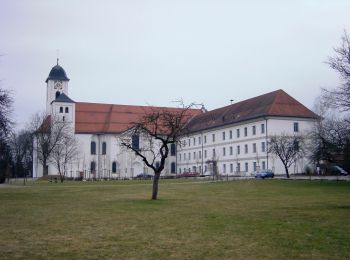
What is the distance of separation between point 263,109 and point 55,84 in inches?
1716

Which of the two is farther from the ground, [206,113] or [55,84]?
[55,84]

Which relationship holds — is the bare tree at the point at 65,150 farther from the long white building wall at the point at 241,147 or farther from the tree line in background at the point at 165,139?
the long white building wall at the point at 241,147

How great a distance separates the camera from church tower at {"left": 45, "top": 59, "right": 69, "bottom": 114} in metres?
A: 94.7

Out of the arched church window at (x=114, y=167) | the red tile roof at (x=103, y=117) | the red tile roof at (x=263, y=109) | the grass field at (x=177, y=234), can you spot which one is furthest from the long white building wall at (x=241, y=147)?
the grass field at (x=177, y=234)

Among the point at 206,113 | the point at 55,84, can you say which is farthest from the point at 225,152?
the point at 55,84

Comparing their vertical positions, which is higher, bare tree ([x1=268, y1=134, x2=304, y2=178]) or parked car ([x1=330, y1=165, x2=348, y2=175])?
bare tree ([x1=268, y1=134, x2=304, y2=178])

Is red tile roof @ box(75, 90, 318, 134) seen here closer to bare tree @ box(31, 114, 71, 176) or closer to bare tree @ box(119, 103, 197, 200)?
bare tree @ box(31, 114, 71, 176)

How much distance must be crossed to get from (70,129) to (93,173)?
379 inches

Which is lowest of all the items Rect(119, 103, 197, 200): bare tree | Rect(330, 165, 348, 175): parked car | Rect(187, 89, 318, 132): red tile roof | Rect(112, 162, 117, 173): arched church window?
Rect(330, 165, 348, 175): parked car

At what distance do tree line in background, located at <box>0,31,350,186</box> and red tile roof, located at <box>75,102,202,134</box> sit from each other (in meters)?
5.95

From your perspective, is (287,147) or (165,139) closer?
(165,139)

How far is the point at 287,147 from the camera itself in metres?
65.1

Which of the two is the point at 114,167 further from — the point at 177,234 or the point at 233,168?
the point at 177,234

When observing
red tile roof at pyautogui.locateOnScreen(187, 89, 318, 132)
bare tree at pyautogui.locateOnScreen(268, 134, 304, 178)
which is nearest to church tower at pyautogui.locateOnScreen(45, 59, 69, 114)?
red tile roof at pyautogui.locateOnScreen(187, 89, 318, 132)
